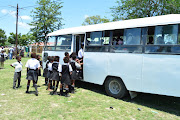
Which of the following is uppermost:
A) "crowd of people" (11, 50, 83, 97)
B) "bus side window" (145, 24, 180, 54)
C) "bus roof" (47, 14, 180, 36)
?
"bus roof" (47, 14, 180, 36)

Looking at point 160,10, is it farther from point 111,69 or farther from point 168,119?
point 168,119

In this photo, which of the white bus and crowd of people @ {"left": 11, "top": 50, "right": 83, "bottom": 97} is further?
crowd of people @ {"left": 11, "top": 50, "right": 83, "bottom": 97}

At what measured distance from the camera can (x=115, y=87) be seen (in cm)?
Result: 607

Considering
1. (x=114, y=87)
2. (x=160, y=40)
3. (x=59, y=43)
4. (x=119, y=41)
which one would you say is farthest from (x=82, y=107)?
(x=59, y=43)

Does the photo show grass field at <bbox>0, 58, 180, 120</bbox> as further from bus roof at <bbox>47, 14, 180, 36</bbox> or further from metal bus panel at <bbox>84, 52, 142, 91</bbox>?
bus roof at <bbox>47, 14, 180, 36</bbox>

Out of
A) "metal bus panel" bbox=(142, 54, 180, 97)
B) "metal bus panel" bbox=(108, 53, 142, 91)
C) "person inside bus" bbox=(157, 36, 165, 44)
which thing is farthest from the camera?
"metal bus panel" bbox=(108, 53, 142, 91)

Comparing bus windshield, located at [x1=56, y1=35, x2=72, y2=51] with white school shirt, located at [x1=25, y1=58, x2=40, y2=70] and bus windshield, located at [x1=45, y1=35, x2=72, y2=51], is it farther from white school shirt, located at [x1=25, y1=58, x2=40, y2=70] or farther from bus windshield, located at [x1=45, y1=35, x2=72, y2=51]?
white school shirt, located at [x1=25, y1=58, x2=40, y2=70]

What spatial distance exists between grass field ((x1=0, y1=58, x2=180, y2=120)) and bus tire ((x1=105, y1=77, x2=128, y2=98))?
0.22 m

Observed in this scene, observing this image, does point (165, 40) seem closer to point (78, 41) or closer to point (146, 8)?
point (78, 41)

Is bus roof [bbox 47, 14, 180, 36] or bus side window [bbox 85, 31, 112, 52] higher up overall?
bus roof [bbox 47, 14, 180, 36]

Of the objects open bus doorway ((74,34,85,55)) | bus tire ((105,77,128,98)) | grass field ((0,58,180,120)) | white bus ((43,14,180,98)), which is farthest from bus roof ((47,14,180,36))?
grass field ((0,58,180,120))

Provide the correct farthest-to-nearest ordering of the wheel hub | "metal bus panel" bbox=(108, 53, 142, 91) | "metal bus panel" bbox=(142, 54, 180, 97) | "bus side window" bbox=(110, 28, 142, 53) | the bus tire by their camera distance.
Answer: the wheel hub < the bus tire < "bus side window" bbox=(110, 28, 142, 53) < "metal bus panel" bbox=(108, 53, 142, 91) < "metal bus panel" bbox=(142, 54, 180, 97)

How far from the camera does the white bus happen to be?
15.2ft

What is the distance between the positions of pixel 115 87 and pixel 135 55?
1.47m
